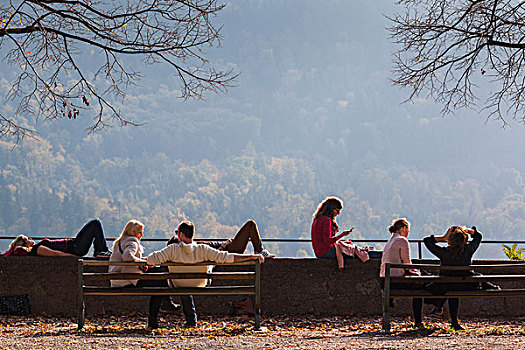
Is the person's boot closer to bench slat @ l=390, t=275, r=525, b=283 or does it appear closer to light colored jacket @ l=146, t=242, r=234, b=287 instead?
light colored jacket @ l=146, t=242, r=234, b=287

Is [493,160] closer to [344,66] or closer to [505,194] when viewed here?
[505,194]

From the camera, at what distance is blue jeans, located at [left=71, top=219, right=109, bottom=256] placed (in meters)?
A: 9.27

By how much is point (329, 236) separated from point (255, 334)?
6.74 feet

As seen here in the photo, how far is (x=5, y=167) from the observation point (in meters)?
121

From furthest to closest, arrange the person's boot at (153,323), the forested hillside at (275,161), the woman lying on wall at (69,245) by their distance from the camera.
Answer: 1. the forested hillside at (275,161)
2. the woman lying on wall at (69,245)
3. the person's boot at (153,323)

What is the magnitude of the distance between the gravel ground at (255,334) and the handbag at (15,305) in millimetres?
98

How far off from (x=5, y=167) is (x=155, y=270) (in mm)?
120292

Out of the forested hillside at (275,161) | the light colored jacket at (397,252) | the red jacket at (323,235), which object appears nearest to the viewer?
the light colored jacket at (397,252)

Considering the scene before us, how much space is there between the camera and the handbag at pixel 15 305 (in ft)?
30.2

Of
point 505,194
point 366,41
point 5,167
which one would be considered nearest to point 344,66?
point 366,41

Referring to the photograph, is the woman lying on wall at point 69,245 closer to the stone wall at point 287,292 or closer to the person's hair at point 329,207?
the stone wall at point 287,292

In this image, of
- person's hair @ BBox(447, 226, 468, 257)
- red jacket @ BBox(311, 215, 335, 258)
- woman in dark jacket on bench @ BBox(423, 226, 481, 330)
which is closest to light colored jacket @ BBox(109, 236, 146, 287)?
red jacket @ BBox(311, 215, 335, 258)

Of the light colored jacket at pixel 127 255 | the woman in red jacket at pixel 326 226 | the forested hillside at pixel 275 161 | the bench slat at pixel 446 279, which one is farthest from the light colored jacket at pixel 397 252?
the forested hillside at pixel 275 161

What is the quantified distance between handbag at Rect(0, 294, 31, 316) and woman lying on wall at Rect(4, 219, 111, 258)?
60cm
